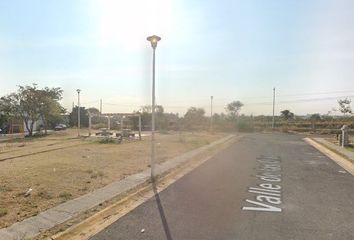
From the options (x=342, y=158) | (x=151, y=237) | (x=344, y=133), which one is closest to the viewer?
(x=151, y=237)

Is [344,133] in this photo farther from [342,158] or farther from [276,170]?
[276,170]

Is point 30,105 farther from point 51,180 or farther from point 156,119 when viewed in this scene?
point 51,180

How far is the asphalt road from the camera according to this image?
7.02 meters

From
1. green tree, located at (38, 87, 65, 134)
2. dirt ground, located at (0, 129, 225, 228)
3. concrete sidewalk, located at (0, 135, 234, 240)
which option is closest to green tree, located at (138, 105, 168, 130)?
green tree, located at (38, 87, 65, 134)

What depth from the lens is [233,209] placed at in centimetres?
873

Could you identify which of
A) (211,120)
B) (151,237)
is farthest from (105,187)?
(211,120)

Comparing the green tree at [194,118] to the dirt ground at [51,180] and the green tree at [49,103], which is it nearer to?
the green tree at [49,103]

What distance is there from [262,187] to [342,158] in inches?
421

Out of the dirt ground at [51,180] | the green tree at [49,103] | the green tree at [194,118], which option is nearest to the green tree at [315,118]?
the green tree at [194,118]

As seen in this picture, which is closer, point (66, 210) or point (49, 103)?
point (66, 210)

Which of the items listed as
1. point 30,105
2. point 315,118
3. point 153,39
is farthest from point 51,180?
point 315,118

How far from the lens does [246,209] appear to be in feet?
28.7

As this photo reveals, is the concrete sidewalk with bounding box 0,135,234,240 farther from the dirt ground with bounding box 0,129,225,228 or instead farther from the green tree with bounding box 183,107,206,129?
the green tree with bounding box 183,107,206,129

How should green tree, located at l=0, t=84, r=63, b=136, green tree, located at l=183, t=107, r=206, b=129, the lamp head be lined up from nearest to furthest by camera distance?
the lamp head
green tree, located at l=0, t=84, r=63, b=136
green tree, located at l=183, t=107, r=206, b=129
